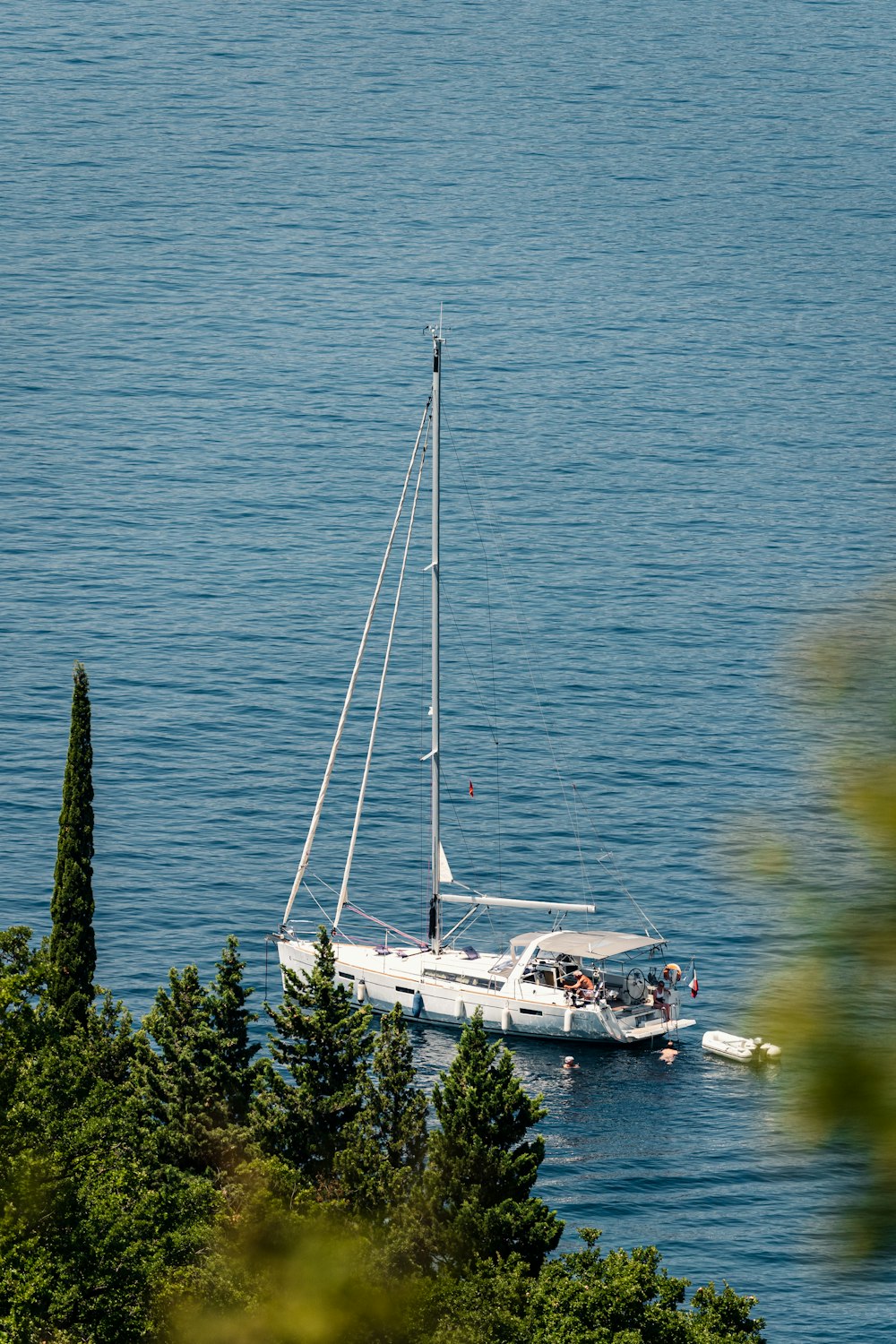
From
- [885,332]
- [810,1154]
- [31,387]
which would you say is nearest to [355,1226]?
[810,1154]

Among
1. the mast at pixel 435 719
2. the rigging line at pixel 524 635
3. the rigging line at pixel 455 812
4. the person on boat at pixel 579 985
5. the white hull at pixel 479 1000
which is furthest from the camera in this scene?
the rigging line at pixel 524 635

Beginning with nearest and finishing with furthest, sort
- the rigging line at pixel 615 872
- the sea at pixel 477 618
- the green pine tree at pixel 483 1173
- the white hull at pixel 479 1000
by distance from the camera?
the green pine tree at pixel 483 1173
the sea at pixel 477 618
the white hull at pixel 479 1000
the rigging line at pixel 615 872

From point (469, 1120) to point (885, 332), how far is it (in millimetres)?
156281

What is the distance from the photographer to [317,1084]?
1741 inches

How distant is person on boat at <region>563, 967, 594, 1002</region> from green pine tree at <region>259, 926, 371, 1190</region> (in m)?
33.6

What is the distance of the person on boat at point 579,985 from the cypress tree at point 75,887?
28278 millimetres

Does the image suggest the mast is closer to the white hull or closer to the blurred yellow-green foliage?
the white hull

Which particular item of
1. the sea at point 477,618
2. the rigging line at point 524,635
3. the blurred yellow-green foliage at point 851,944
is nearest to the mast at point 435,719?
the sea at point 477,618

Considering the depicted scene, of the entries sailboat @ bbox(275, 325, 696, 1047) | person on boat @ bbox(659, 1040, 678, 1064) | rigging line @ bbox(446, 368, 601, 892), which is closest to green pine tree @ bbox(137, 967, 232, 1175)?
sailboat @ bbox(275, 325, 696, 1047)

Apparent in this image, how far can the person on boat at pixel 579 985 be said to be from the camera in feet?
259

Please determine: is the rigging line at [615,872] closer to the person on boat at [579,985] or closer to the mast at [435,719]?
the person on boat at [579,985]

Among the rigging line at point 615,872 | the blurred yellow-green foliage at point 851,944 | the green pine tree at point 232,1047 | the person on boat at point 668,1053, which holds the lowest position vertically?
the person on boat at point 668,1053

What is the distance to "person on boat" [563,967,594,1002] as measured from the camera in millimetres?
79062

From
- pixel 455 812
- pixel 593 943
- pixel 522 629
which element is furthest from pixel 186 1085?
pixel 522 629
